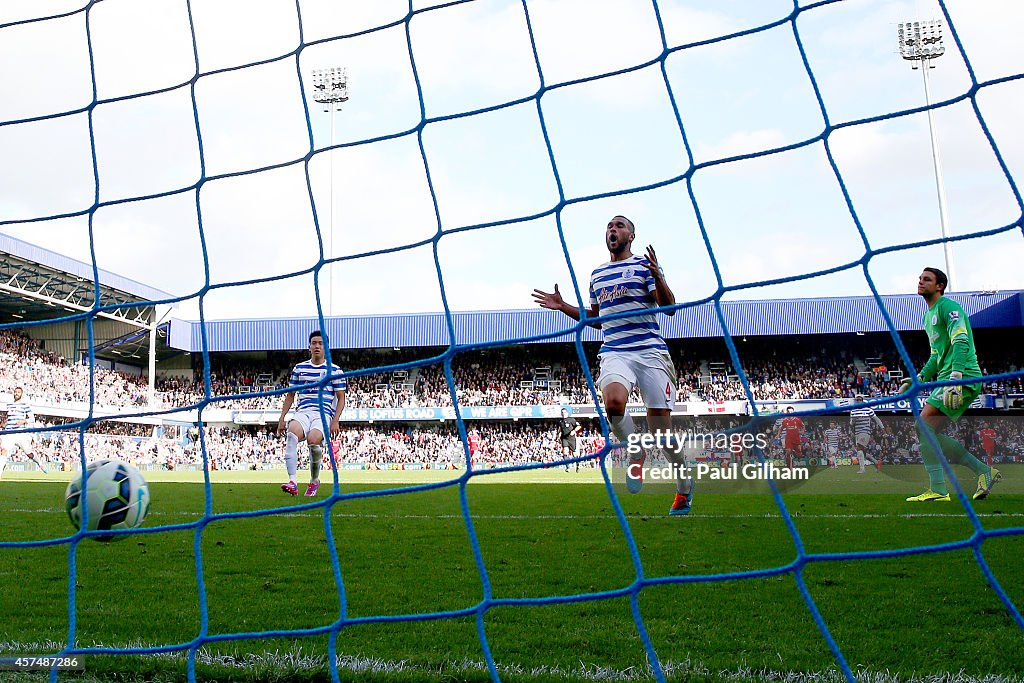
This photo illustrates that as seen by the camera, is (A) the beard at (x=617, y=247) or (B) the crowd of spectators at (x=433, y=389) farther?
(B) the crowd of spectators at (x=433, y=389)

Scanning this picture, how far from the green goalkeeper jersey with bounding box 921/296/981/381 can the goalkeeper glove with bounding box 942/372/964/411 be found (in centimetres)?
6

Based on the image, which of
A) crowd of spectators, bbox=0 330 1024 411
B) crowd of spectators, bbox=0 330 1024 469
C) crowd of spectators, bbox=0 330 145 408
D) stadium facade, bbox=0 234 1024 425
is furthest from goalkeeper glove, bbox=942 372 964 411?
crowd of spectators, bbox=0 330 145 408

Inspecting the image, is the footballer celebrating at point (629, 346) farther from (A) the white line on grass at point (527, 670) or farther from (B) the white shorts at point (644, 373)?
(A) the white line on grass at point (527, 670)

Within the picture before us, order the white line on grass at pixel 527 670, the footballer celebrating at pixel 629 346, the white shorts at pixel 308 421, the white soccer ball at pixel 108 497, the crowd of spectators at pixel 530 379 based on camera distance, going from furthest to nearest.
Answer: the crowd of spectators at pixel 530 379 → the white shorts at pixel 308 421 → the footballer celebrating at pixel 629 346 → the white soccer ball at pixel 108 497 → the white line on grass at pixel 527 670

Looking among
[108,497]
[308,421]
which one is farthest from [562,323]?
[108,497]

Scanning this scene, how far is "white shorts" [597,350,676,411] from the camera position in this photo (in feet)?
16.6

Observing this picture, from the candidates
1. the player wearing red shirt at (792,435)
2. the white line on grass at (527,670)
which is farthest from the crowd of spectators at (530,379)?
the white line on grass at (527,670)

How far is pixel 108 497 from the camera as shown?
142 inches

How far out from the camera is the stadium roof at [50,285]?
22016 mm

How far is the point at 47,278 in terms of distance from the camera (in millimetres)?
23906

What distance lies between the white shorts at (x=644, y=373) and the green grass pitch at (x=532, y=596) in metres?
0.78

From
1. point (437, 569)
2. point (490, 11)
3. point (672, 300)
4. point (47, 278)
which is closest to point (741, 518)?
point (672, 300)

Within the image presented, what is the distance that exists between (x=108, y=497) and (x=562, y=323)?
2370 centimetres

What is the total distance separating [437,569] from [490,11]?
232 cm
